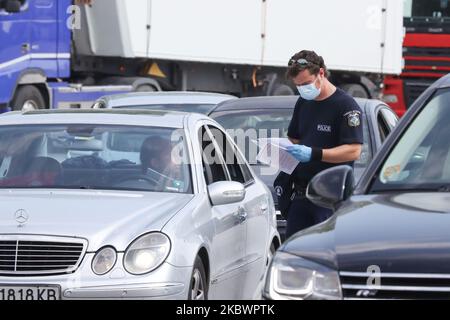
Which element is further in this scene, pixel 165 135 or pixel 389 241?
pixel 165 135

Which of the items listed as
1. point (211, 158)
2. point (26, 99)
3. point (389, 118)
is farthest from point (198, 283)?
point (26, 99)

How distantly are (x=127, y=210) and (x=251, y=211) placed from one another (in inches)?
61.2

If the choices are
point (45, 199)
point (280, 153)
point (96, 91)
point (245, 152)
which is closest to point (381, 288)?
point (45, 199)

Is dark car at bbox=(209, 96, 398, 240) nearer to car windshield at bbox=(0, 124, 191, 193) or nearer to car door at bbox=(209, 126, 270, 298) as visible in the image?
car door at bbox=(209, 126, 270, 298)

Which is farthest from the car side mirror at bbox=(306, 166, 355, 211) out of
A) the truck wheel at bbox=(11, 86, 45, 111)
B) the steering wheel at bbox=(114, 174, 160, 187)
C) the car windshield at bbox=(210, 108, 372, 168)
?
the truck wheel at bbox=(11, 86, 45, 111)

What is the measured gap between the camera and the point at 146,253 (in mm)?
6816

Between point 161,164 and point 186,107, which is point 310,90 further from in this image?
point 186,107

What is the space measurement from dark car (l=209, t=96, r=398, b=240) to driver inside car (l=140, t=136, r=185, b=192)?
2.62 m

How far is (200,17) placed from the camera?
22.3 meters

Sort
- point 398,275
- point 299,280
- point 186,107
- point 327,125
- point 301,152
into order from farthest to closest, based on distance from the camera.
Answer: point 186,107 → point 327,125 → point 301,152 → point 299,280 → point 398,275

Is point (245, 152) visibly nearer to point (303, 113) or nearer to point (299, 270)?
point (303, 113)
